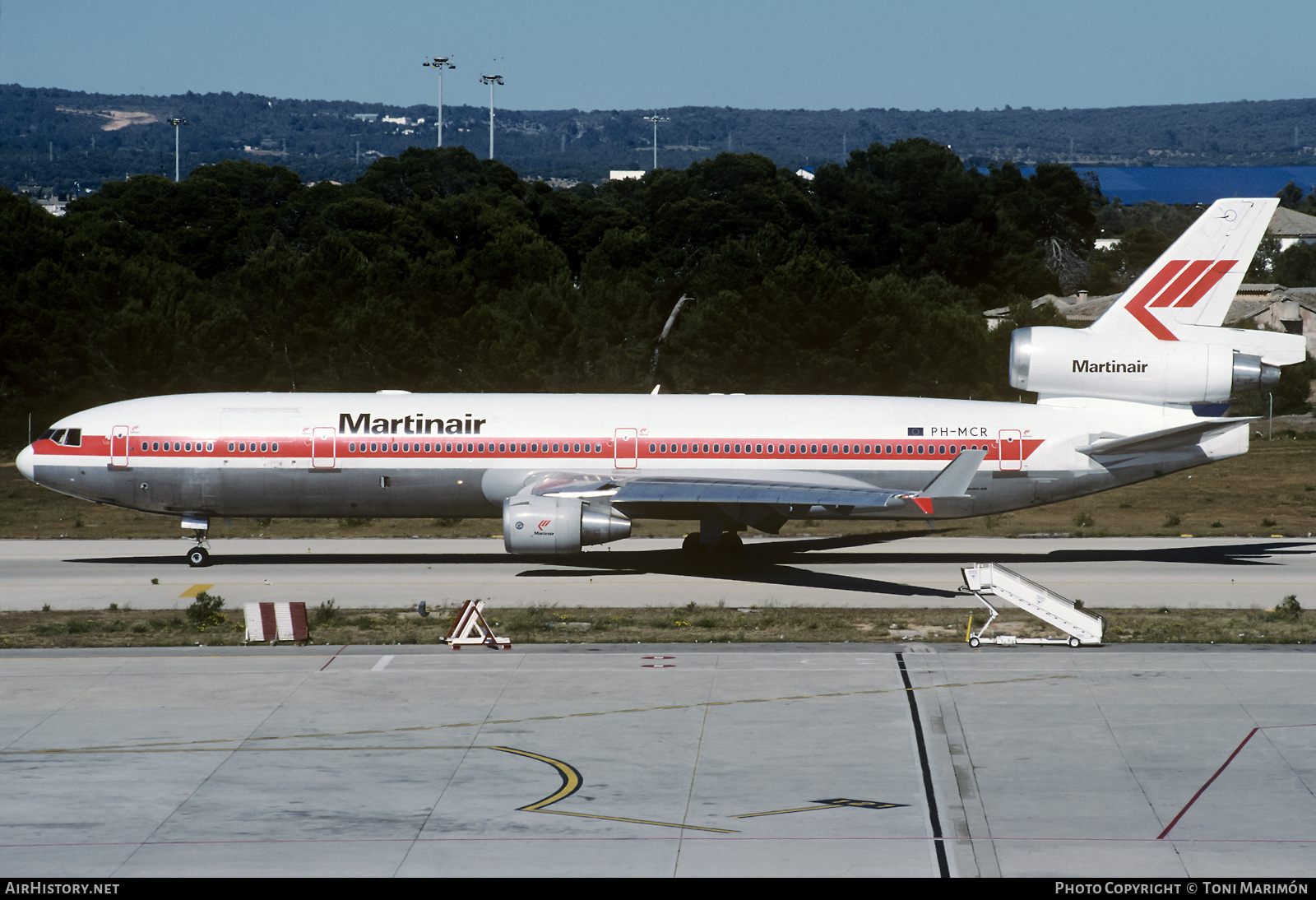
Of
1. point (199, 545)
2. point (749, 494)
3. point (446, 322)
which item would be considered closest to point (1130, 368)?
point (749, 494)

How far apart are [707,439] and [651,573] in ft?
13.5

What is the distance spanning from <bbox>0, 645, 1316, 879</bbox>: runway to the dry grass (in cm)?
109

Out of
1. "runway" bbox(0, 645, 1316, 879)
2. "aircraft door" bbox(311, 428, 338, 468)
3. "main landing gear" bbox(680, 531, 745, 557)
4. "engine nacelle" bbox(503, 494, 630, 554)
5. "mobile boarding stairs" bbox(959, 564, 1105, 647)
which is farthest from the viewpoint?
"main landing gear" bbox(680, 531, 745, 557)

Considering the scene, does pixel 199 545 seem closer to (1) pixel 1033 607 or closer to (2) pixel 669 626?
(2) pixel 669 626

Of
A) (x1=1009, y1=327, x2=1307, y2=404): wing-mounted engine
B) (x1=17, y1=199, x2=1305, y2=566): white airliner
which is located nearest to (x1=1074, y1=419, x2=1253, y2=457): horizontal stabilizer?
(x1=17, y1=199, x2=1305, y2=566): white airliner

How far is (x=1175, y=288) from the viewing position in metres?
38.8

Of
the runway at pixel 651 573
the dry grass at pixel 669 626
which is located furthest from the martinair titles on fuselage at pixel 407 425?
the dry grass at pixel 669 626

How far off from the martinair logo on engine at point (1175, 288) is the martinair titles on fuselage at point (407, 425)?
18859 mm

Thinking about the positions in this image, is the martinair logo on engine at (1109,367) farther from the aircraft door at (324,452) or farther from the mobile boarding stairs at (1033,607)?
the aircraft door at (324,452)

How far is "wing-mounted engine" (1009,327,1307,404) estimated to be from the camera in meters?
38.3

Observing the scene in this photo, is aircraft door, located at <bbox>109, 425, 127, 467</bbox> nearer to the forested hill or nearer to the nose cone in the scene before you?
the nose cone

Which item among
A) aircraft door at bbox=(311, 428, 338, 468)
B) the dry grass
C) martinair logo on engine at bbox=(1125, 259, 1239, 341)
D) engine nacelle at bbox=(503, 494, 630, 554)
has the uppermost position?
martinair logo on engine at bbox=(1125, 259, 1239, 341)

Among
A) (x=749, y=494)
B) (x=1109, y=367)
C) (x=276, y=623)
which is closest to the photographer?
(x=276, y=623)

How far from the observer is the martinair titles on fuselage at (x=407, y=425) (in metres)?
38.7
